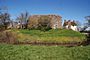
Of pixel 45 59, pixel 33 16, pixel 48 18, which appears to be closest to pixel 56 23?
pixel 48 18

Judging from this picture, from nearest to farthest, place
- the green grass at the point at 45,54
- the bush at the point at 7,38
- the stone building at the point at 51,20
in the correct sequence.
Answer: the green grass at the point at 45,54
the bush at the point at 7,38
the stone building at the point at 51,20

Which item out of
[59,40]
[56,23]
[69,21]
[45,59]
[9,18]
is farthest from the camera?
[69,21]

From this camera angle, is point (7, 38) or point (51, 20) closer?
point (7, 38)

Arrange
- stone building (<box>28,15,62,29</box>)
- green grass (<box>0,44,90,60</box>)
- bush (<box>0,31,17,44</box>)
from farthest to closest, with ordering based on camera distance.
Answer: stone building (<box>28,15,62,29</box>), bush (<box>0,31,17,44</box>), green grass (<box>0,44,90,60</box>)

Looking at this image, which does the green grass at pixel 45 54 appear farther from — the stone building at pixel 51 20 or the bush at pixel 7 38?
the stone building at pixel 51 20

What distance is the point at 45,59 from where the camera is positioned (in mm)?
11188

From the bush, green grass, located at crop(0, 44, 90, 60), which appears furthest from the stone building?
green grass, located at crop(0, 44, 90, 60)

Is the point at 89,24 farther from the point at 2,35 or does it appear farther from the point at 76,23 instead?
the point at 2,35

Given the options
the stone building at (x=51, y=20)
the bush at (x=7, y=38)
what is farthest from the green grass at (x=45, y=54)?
the stone building at (x=51, y=20)

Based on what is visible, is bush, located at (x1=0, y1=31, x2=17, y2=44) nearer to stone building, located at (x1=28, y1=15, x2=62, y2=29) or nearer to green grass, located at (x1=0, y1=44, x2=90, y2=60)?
green grass, located at (x1=0, y1=44, x2=90, y2=60)

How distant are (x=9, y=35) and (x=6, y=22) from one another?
33.6 meters

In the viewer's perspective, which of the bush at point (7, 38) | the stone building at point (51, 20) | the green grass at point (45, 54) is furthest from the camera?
the stone building at point (51, 20)

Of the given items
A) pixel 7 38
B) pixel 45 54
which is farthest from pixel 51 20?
pixel 45 54

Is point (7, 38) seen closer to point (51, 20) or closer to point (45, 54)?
point (45, 54)
